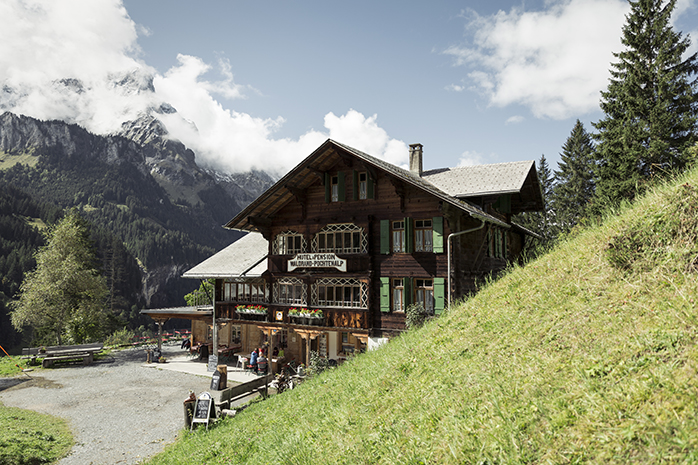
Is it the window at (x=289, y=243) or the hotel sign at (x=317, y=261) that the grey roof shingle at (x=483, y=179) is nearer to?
the hotel sign at (x=317, y=261)

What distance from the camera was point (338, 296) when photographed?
2128 centimetres

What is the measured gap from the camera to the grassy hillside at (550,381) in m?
4.13

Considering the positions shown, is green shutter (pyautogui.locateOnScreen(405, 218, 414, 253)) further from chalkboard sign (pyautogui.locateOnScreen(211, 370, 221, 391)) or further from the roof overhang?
the roof overhang

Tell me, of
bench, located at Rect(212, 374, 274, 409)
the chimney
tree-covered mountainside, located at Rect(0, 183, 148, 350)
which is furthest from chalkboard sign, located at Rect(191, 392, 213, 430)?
tree-covered mountainside, located at Rect(0, 183, 148, 350)

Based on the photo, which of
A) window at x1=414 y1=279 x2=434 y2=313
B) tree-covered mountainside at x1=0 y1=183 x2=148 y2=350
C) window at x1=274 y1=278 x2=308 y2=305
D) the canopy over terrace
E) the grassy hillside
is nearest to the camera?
the grassy hillside

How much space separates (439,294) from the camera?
715 inches

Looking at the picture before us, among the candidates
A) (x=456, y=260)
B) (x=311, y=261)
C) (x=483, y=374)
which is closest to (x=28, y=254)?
(x=311, y=261)

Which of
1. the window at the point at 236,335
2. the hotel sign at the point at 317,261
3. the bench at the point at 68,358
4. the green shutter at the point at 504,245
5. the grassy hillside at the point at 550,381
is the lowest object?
the bench at the point at 68,358

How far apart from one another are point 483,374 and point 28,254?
118 meters

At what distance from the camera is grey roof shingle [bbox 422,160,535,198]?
762 inches

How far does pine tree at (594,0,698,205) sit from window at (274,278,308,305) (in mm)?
20242

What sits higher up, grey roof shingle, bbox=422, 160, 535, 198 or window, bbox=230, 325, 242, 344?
grey roof shingle, bbox=422, 160, 535, 198

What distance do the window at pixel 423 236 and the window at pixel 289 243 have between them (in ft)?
21.4

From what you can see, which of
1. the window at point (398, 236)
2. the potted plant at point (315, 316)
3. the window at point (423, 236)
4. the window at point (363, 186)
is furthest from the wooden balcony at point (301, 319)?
the window at point (363, 186)
